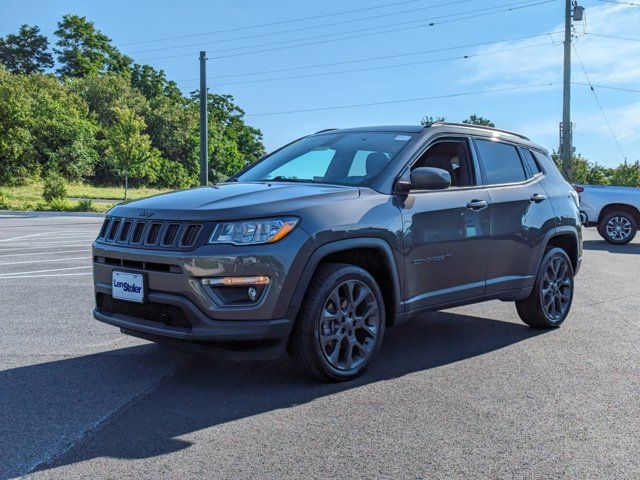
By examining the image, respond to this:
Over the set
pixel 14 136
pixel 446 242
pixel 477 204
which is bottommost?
pixel 446 242

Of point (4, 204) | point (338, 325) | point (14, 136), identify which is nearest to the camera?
point (338, 325)

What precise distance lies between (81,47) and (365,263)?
8507cm

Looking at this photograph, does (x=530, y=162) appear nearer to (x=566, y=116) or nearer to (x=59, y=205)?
(x=566, y=116)

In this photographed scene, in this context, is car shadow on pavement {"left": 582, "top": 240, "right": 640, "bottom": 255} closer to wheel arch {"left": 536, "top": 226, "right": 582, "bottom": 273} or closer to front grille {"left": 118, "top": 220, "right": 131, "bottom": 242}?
wheel arch {"left": 536, "top": 226, "right": 582, "bottom": 273}

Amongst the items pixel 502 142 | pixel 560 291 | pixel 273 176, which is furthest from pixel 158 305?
pixel 560 291

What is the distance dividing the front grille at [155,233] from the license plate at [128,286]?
0.66ft

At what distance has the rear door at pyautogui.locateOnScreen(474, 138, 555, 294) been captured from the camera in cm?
557

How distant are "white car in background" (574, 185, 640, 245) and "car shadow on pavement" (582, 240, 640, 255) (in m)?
0.22

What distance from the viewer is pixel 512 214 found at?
5730mm

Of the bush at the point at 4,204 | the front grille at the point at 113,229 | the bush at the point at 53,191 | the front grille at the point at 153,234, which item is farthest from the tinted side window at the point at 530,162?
the bush at the point at 4,204

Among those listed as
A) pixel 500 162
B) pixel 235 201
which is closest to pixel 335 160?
pixel 235 201

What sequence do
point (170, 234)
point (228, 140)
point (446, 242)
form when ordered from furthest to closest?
point (228, 140)
point (446, 242)
point (170, 234)

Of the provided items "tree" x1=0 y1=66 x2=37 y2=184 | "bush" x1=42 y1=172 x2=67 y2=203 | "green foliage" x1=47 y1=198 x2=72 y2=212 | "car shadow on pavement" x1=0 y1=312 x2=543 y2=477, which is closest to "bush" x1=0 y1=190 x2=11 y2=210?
"bush" x1=42 y1=172 x2=67 y2=203

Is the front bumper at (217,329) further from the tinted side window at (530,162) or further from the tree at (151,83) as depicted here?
the tree at (151,83)
